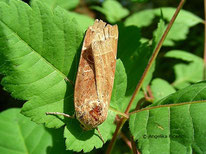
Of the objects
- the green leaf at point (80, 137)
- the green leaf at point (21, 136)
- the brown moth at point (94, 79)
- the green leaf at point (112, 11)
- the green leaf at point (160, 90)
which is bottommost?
the green leaf at point (160, 90)

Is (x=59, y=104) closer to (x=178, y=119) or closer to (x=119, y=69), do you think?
(x=119, y=69)

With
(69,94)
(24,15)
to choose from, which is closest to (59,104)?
(69,94)

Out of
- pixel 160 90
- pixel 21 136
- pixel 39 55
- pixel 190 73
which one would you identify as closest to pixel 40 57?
pixel 39 55

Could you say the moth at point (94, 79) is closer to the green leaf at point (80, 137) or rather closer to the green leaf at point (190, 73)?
the green leaf at point (80, 137)

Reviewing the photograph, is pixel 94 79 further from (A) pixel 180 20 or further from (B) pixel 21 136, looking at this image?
(A) pixel 180 20

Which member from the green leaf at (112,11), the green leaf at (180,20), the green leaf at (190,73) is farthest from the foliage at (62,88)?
the green leaf at (190,73)

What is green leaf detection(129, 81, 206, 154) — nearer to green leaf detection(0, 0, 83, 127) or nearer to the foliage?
the foliage
